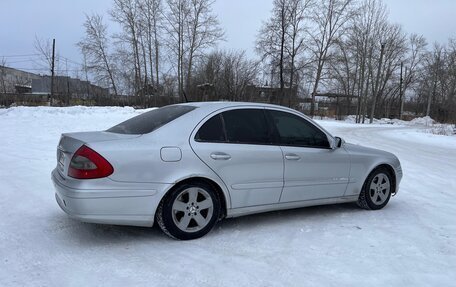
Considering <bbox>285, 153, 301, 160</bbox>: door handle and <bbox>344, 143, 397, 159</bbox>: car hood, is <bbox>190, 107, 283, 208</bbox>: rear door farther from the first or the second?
<bbox>344, 143, 397, 159</bbox>: car hood

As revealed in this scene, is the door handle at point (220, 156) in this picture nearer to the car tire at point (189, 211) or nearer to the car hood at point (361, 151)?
the car tire at point (189, 211)

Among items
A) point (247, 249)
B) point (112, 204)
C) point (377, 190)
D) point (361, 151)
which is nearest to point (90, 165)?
point (112, 204)

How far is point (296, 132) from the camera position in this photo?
17.2 ft

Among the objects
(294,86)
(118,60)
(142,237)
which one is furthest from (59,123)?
(294,86)

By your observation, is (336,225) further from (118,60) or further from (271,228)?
(118,60)

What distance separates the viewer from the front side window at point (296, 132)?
201 inches

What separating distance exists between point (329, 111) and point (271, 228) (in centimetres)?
4909

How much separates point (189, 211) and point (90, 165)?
3.74ft

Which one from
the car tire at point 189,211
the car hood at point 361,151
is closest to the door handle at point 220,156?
the car tire at point 189,211

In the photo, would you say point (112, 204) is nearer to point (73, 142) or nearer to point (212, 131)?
point (73, 142)

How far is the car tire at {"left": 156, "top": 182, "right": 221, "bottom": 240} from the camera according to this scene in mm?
4270

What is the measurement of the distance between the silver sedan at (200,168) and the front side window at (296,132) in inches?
0.5

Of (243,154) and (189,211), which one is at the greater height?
(243,154)

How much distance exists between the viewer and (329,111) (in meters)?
52.1
